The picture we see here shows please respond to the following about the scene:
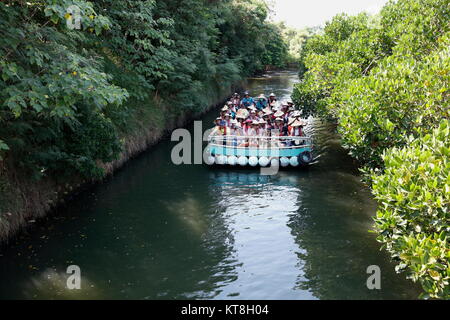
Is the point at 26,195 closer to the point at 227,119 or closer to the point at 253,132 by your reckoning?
the point at 253,132

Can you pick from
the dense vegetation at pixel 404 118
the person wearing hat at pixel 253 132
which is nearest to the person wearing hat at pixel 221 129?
the person wearing hat at pixel 253 132

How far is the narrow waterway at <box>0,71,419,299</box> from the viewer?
8406 mm

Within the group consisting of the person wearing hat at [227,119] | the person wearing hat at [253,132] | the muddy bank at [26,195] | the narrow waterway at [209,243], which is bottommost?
the narrow waterway at [209,243]

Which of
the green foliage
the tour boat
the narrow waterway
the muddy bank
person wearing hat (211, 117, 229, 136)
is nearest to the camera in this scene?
the green foliage

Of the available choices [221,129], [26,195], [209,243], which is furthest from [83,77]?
[221,129]

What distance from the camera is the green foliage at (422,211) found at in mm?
6160

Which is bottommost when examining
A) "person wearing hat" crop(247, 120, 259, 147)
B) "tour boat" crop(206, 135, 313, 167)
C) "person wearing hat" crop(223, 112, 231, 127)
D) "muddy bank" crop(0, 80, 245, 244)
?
"muddy bank" crop(0, 80, 245, 244)

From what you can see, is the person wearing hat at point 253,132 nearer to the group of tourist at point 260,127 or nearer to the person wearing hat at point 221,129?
the group of tourist at point 260,127

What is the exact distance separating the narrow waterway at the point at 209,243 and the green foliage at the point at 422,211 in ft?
6.22

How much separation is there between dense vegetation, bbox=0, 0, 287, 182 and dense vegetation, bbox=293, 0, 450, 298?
5716 mm

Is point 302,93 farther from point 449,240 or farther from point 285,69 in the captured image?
point 285,69

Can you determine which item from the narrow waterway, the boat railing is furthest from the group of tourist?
the narrow waterway

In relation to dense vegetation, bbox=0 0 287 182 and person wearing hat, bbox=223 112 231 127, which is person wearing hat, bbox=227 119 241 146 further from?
dense vegetation, bbox=0 0 287 182

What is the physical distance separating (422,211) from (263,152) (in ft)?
31.9
